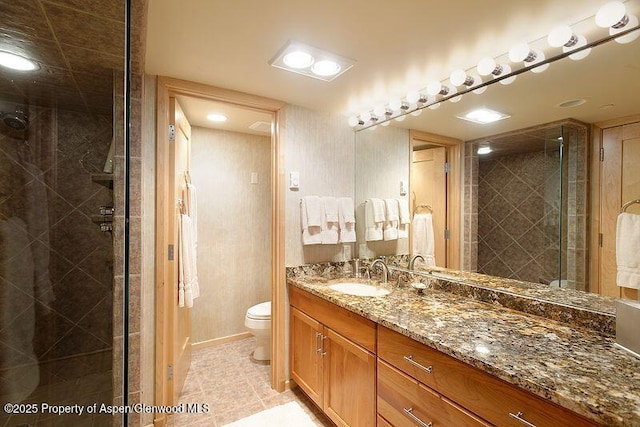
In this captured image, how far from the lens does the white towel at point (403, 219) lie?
212 centimetres

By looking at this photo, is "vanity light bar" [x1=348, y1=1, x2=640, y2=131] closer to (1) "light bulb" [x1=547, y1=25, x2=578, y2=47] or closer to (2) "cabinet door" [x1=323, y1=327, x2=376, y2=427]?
(1) "light bulb" [x1=547, y1=25, x2=578, y2=47]

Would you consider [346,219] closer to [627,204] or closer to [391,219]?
[391,219]

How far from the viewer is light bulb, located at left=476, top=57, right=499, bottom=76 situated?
4.70 ft

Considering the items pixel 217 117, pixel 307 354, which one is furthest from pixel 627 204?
Result: pixel 217 117

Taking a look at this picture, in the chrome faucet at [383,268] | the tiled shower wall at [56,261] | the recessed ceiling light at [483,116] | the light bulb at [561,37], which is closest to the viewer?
the light bulb at [561,37]

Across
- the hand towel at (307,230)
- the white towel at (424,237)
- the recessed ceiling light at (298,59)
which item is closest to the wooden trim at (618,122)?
the white towel at (424,237)

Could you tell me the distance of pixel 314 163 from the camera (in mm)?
2275

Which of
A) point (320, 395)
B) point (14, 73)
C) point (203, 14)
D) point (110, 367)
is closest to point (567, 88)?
point (203, 14)

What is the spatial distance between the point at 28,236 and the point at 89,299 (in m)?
0.54

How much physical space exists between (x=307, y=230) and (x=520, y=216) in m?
1.32

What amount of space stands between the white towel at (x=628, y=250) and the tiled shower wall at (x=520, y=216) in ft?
0.71

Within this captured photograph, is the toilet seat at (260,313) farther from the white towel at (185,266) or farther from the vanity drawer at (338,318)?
the white towel at (185,266)

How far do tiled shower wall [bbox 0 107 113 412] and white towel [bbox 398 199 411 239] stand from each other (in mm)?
1915

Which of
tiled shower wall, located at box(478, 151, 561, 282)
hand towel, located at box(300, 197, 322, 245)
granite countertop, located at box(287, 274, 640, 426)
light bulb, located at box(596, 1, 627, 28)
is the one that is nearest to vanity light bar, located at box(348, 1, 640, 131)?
light bulb, located at box(596, 1, 627, 28)
